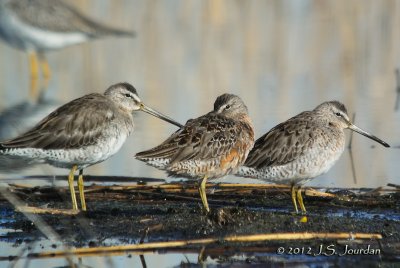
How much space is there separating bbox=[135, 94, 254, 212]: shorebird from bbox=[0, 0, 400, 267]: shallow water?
135 cm

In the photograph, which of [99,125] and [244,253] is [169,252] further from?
[99,125]

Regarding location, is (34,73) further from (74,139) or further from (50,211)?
(50,211)

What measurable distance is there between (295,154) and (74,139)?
5.53 ft

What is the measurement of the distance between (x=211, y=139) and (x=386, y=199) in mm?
1439

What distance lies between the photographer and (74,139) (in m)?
7.25

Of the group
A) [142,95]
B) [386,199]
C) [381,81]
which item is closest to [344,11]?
[381,81]

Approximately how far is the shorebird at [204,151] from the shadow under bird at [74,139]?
48 centimetres

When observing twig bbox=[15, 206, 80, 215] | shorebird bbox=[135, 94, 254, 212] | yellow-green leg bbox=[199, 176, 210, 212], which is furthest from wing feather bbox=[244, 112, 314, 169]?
twig bbox=[15, 206, 80, 215]

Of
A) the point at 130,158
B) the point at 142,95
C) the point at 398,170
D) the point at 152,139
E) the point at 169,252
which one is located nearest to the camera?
the point at 169,252

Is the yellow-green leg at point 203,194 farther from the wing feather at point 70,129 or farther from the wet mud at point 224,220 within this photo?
the wing feather at point 70,129

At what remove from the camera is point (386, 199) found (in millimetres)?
7301
